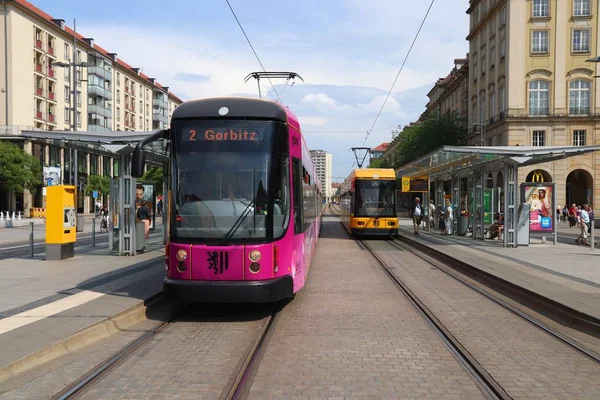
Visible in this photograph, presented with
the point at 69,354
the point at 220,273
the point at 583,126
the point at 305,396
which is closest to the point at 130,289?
the point at 220,273

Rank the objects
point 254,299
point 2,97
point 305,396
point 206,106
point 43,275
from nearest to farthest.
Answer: point 305,396 < point 254,299 < point 206,106 < point 43,275 < point 2,97

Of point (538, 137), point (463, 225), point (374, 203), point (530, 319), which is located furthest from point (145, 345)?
point (538, 137)

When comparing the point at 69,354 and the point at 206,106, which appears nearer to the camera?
the point at 69,354

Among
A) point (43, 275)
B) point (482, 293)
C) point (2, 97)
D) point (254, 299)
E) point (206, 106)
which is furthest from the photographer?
point (2, 97)

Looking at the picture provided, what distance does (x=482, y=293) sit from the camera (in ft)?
35.4

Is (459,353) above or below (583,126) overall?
below

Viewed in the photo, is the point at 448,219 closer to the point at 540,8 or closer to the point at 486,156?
the point at 486,156

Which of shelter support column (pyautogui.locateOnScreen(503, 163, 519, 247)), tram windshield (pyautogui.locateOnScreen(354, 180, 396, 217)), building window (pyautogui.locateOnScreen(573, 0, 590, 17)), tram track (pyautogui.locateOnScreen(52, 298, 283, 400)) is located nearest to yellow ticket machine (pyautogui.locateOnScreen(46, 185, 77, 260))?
tram track (pyautogui.locateOnScreen(52, 298, 283, 400))

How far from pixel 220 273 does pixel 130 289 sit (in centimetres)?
287

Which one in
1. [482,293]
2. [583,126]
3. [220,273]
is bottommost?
[482,293]

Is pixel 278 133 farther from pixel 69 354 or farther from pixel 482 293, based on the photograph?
pixel 482 293

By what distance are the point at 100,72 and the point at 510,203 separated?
201 feet

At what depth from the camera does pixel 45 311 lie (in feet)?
26.7

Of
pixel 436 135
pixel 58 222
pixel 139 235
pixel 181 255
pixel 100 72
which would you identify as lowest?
pixel 139 235
